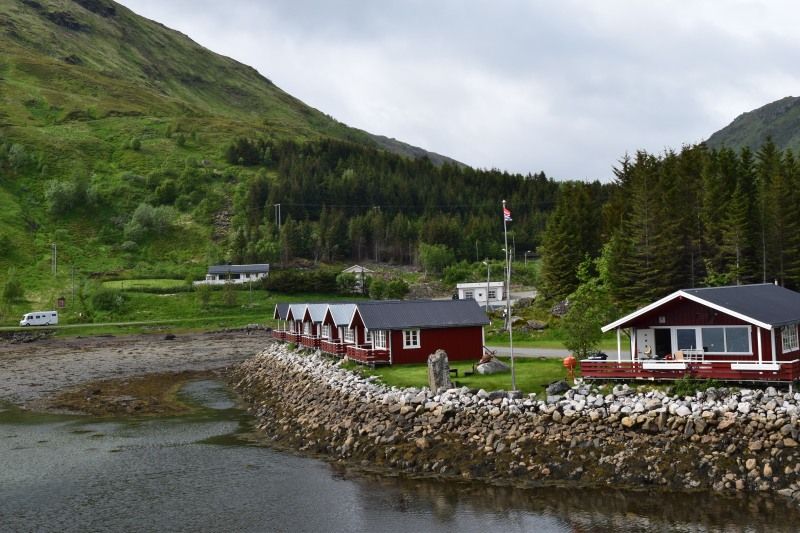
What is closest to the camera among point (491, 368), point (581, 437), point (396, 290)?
point (581, 437)

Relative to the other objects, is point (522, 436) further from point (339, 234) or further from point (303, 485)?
point (339, 234)

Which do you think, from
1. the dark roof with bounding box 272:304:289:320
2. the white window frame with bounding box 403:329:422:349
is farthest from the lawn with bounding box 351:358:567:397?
the dark roof with bounding box 272:304:289:320

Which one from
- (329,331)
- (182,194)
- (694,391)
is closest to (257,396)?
(329,331)

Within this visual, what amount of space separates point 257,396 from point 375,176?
14190 cm

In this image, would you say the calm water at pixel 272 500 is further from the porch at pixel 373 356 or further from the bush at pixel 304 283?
the bush at pixel 304 283

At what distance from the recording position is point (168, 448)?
3762 cm

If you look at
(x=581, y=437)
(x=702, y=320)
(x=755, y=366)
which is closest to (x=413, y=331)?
(x=702, y=320)

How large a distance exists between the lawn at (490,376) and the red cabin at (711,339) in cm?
377

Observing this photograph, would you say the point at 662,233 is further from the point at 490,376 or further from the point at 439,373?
the point at 439,373

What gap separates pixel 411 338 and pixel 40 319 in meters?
76.4

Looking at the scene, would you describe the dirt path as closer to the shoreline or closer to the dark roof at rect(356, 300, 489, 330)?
the shoreline

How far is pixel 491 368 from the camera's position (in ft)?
136

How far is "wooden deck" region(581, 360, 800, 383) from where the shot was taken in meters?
29.3

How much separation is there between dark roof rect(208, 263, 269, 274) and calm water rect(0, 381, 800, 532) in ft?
308
